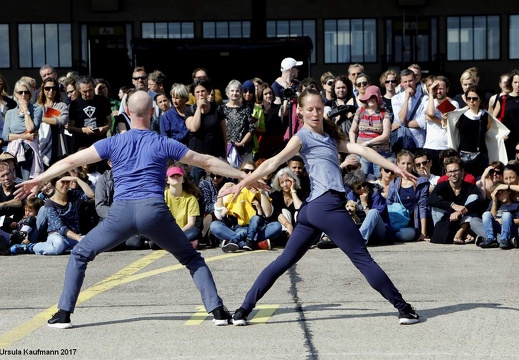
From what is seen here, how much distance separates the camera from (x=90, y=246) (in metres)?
7.96

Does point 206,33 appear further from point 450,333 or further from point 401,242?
point 450,333

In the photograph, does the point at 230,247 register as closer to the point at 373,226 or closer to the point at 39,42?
the point at 373,226

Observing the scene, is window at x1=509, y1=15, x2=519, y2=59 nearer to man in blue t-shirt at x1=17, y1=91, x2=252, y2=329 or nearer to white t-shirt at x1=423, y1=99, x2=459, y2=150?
white t-shirt at x1=423, y1=99, x2=459, y2=150

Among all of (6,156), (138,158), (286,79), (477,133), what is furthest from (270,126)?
(138,158)

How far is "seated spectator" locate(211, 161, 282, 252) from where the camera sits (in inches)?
519

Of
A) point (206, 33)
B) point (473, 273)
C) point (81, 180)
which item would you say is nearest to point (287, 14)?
point (206, 33)

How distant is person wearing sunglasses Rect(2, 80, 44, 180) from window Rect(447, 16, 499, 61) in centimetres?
2786

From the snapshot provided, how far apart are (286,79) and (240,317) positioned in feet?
27.8

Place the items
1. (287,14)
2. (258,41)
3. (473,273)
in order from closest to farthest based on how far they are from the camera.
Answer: (473,273)
(258,41)
(287,14)

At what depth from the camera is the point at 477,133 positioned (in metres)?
14.8

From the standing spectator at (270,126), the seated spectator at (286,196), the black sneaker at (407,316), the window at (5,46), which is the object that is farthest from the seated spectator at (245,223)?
the window at (5,46)

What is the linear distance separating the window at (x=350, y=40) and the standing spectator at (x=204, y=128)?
2662 centimetres

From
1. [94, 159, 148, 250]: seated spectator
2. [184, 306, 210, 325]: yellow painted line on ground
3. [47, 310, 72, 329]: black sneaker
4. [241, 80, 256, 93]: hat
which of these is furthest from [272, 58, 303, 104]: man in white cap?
[47, 310, 72, 329]: black sneaker

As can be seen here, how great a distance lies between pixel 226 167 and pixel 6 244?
6223 mm
